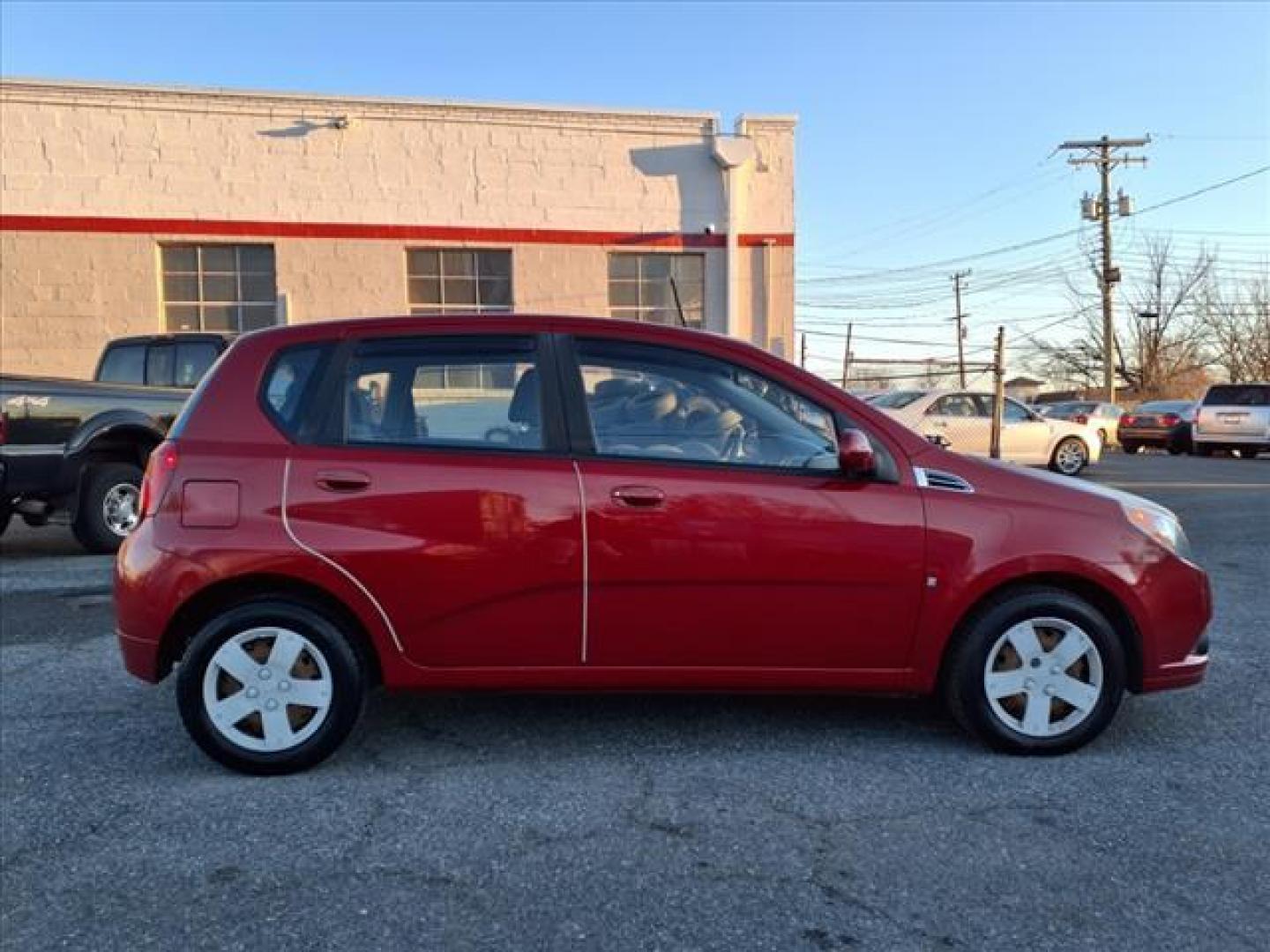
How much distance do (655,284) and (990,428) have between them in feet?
23.5

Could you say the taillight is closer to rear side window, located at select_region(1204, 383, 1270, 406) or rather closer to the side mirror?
the side mirror

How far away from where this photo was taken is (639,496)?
3.48 m

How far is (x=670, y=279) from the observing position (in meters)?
18.7

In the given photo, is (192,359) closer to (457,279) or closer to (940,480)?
(940,480)

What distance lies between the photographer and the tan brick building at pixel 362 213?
1678 cm

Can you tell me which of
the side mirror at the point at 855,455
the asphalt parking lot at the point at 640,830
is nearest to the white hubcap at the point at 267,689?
the asphalt parking lot at the point at 640,830

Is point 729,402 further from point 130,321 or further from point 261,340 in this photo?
point 130,321

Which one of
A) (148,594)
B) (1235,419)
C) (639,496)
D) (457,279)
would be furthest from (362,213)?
(1235,419)

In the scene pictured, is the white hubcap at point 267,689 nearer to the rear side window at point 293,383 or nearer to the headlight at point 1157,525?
the rear side window at point 293,383

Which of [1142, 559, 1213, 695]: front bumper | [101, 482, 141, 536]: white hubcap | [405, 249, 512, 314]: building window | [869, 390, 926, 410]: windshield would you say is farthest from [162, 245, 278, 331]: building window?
[1142, 559, 1213, 695]: front bumper

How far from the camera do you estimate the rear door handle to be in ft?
11.4

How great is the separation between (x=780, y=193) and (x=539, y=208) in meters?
4.68

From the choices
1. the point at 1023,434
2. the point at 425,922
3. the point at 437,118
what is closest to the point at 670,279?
the point at 437,118

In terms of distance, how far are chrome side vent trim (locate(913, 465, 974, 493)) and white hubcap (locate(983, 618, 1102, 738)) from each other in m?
0.57
